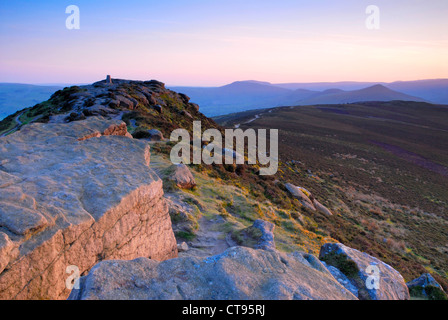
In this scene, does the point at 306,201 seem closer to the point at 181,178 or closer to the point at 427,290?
the point at 181,178

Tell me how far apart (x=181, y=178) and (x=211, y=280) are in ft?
37.2

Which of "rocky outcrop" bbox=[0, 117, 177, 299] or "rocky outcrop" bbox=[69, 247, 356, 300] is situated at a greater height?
"rocky outcrop" bbox=[0, 117, 177, 299]

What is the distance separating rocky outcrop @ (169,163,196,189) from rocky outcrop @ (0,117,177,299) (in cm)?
579

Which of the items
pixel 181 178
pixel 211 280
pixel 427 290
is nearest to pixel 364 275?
pixel 427 290

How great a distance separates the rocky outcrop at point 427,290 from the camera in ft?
29.6

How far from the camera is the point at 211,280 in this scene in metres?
5.10

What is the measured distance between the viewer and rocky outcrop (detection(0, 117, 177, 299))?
4746mm

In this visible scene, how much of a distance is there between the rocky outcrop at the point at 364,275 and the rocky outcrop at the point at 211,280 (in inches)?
74.8

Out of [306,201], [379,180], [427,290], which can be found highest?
[427,290]

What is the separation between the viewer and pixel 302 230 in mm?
17453

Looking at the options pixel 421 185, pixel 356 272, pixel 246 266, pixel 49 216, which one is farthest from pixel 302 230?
pixel 421 185

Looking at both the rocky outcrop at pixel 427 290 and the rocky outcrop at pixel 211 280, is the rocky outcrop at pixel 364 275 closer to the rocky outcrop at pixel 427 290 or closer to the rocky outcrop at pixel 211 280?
the rocky outcrop at pixel 427 290

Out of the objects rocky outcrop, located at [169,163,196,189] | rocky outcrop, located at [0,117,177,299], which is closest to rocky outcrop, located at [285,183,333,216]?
rocky outcrop, located at [169,163,196,189]

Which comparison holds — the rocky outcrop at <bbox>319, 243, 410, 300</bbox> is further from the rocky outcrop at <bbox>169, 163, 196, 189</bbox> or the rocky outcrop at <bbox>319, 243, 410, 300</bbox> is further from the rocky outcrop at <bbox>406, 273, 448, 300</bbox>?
the rocky outcrop at <bbox>169, 163, 196, 189</bbox>
